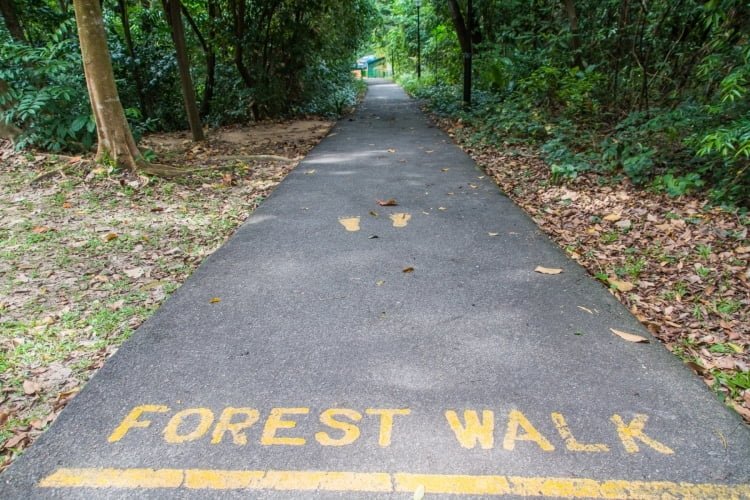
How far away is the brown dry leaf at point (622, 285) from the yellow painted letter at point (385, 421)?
2.23m

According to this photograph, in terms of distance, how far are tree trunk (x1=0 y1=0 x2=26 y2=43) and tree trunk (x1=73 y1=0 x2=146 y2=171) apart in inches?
127

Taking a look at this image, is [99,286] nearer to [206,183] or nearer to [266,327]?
[266,327]

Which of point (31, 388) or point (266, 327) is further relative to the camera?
point (266, 327)

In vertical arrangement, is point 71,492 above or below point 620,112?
below

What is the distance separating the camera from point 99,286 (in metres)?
3.91

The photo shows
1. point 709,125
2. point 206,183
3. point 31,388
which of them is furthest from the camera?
point 206,183

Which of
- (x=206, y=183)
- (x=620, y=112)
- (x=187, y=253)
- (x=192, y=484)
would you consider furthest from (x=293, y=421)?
(x=620, y=112)

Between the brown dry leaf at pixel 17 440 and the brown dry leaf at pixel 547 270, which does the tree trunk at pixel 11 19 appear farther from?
the brown dry leaf at pixel 547 270

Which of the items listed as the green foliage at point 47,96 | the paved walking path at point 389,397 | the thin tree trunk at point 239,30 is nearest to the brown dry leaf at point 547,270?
the paved walking path at point 389,397

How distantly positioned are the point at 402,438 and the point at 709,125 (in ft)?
17.7

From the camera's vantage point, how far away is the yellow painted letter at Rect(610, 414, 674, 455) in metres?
2.21

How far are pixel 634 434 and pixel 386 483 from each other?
118cm

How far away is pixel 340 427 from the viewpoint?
2336 mm

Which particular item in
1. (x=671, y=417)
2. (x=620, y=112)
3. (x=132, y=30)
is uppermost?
(x=132, y=30)
